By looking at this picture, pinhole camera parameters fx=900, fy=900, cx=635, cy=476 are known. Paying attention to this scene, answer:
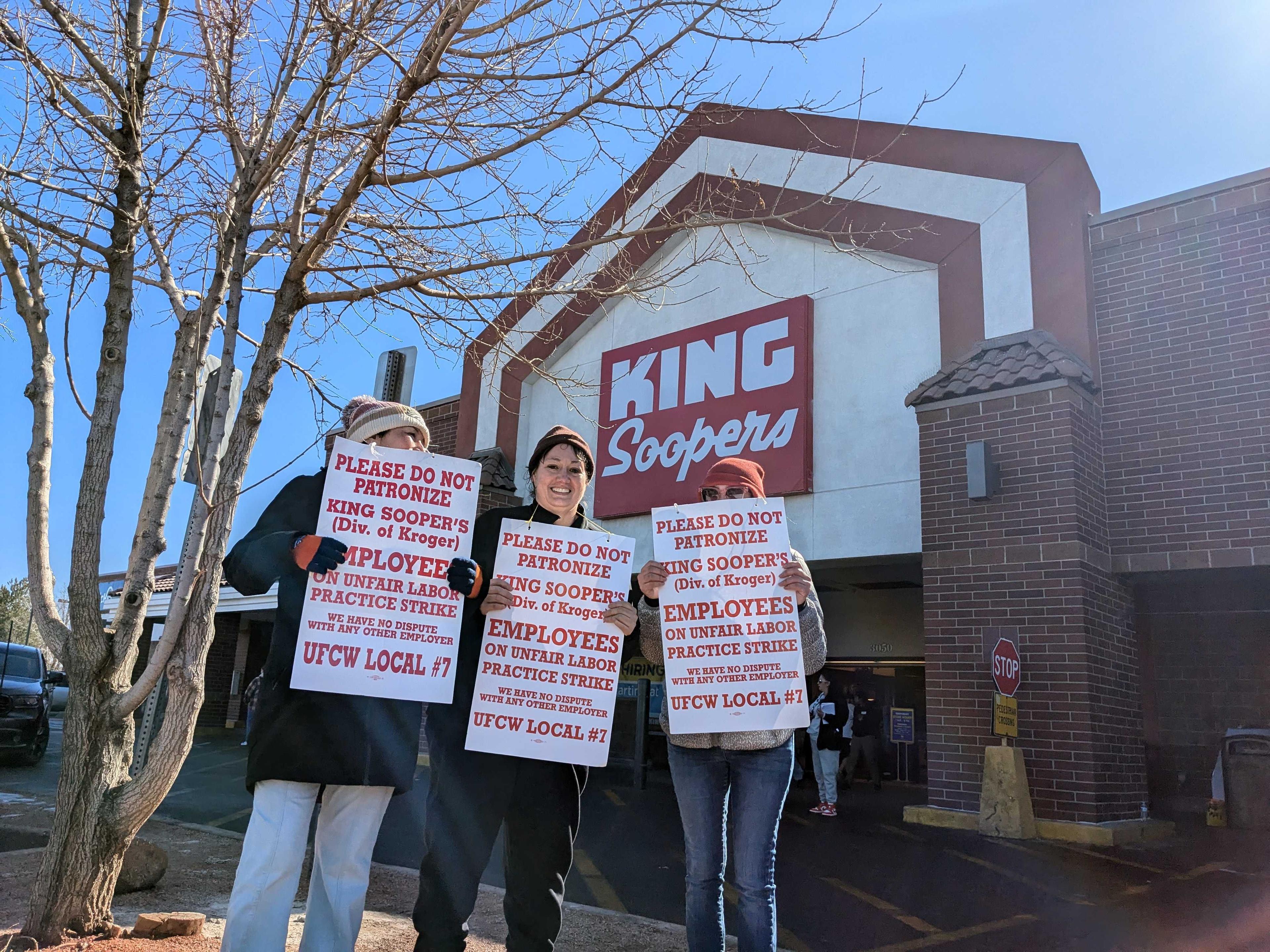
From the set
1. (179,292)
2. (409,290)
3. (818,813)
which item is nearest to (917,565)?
(818,813)

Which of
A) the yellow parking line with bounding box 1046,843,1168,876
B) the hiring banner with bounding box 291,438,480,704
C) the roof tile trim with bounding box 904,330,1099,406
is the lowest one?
the yellow parking line with bounding box 1046,843,1168,876

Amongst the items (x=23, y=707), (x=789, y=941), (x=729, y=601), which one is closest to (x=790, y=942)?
(x=789, y=941)

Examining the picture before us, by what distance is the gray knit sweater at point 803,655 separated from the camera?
3367 mm

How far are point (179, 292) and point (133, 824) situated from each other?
2824 millimetres

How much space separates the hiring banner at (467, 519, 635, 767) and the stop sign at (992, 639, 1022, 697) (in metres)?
6.77

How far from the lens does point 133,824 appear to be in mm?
4203

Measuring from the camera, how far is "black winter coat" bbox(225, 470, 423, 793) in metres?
2.87

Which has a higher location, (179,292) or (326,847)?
(179,292)

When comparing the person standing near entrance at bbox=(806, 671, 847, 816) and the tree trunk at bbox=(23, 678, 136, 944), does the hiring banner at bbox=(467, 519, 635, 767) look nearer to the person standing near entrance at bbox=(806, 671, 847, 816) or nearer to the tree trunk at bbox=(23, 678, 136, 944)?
the tree trunk at bbox=(23, 678, 136, 944)

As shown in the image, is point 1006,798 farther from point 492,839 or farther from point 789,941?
point 492,839

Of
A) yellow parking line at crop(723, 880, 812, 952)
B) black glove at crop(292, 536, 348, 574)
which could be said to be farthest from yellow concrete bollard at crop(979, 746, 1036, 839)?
black glove at crop(292, 536, 348, 574)

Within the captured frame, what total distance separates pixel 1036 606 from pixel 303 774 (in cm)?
841

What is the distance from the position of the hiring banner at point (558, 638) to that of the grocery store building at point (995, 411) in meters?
3.86

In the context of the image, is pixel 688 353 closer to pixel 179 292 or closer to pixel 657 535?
pixel 179 292
